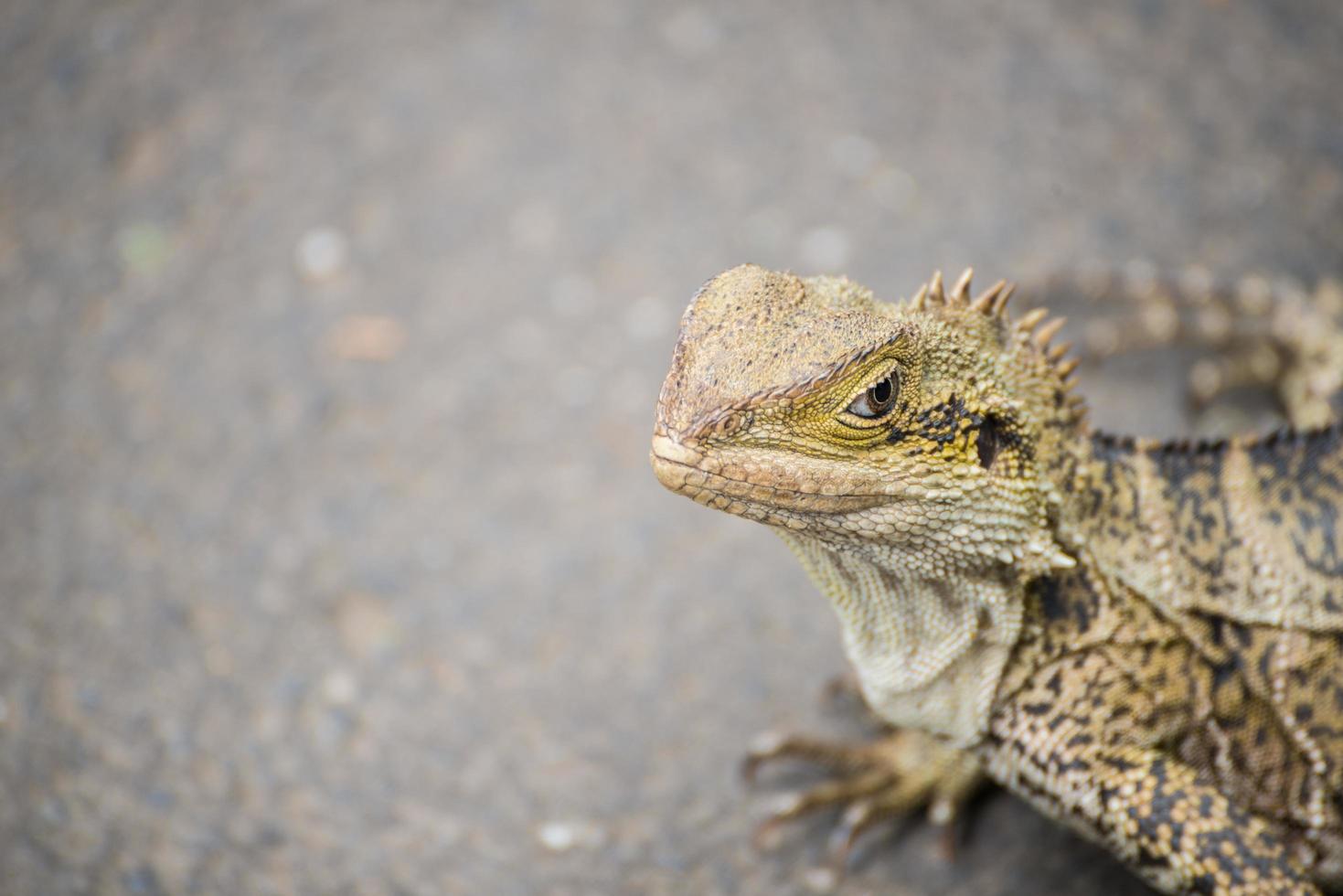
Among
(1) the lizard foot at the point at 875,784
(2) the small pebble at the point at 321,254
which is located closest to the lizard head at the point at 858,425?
(1) the lizard foot at the point at 875,784

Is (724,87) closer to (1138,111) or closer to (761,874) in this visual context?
(1138,111)

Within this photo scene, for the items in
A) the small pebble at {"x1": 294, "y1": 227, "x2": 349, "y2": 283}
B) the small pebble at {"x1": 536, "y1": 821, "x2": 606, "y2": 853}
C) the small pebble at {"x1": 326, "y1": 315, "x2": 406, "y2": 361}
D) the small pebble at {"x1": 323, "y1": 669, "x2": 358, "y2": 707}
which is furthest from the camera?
the small pebble at {"x1": 294, "y1": 227, "x2": 349, "y2": 283}

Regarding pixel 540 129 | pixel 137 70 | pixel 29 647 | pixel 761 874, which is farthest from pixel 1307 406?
pixel 137 70

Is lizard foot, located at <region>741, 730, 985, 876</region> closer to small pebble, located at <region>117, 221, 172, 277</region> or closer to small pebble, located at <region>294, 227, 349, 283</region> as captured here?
small pebble, located at <region>294, 227, 349, 283</region>

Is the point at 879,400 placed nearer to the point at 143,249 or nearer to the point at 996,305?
the point at 996,305

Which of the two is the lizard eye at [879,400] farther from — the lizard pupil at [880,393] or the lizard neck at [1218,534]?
the lizard neck at [1218,534]

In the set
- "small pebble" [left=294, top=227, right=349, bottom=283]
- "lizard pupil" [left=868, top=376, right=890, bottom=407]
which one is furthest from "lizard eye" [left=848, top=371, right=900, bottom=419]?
"small pebble" [left=294, top=227, right=349, bottom=283]
